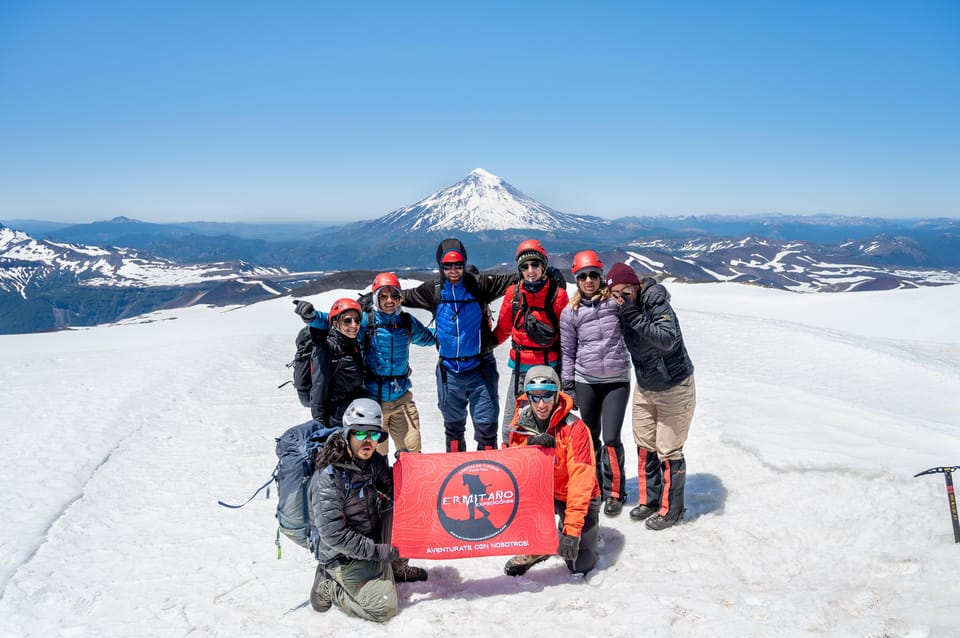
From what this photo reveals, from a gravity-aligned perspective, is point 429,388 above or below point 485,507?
below

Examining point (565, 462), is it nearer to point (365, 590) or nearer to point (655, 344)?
point (655, 344)

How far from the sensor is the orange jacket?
528 centimetres

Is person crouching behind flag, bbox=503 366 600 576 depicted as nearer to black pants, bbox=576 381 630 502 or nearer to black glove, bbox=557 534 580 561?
black glove, bbox=557 534 580 561

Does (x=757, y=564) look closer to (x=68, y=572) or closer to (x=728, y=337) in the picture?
(x=68, y=572)

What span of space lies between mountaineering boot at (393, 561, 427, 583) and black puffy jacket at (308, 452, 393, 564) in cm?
52

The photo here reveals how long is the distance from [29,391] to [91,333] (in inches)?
484

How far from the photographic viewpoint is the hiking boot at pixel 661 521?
253 inches

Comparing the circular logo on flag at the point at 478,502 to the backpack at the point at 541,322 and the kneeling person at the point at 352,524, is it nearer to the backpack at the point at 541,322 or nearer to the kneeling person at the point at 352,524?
the kneeling person at the point at 352,524

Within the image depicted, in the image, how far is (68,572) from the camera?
6219 mm

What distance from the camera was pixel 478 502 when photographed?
5398 millimetres

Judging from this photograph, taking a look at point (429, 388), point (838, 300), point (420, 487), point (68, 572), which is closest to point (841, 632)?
point (420, 487)

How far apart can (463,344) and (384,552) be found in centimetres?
270

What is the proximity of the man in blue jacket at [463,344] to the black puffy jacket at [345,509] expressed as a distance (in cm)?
188

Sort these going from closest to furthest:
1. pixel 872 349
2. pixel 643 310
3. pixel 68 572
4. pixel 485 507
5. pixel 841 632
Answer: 1. pixel 841 632
2. pixel 485 507
3. pixel 643 310
4. pixel 68 572
5. pixel 872 349
